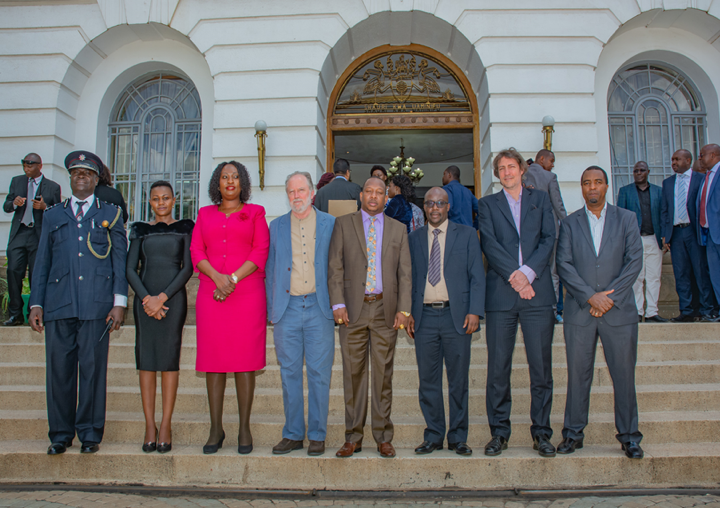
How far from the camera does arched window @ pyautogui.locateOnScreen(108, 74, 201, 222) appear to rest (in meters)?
8.62

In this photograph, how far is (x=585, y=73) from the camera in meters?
7.59

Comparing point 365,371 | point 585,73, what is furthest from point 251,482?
point 585,73

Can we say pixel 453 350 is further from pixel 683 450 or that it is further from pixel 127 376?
pixel 127 376

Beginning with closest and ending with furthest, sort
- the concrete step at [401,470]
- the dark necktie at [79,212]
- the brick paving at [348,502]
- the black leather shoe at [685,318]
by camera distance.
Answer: the brick paving at [348,502], the concrete step at [401,470], the dark necktie at [79,212], the black leather shoe at [685,318]

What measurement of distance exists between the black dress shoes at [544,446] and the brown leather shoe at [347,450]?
135 centimetres

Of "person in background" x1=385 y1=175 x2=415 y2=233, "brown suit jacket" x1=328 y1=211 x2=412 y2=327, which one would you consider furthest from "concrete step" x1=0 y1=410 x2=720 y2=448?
"person in background" x1=385 y1=175 x2=415 y2=233

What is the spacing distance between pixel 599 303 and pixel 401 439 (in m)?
1.88

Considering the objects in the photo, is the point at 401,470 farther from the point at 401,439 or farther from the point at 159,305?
the point at 159,305

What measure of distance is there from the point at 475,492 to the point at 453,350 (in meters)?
0.99

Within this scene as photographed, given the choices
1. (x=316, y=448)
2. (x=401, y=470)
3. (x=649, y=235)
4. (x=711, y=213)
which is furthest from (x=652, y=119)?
(x=316, y=448)

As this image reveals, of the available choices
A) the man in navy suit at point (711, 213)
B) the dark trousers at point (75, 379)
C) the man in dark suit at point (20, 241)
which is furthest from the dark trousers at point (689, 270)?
the man in dark suit at point (20, 241)

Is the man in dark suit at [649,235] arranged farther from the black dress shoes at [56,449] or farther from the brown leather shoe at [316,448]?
the black dress shoes at [56,449]

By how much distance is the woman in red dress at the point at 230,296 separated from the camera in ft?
12.5

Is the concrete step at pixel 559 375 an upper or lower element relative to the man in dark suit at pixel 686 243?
lower
